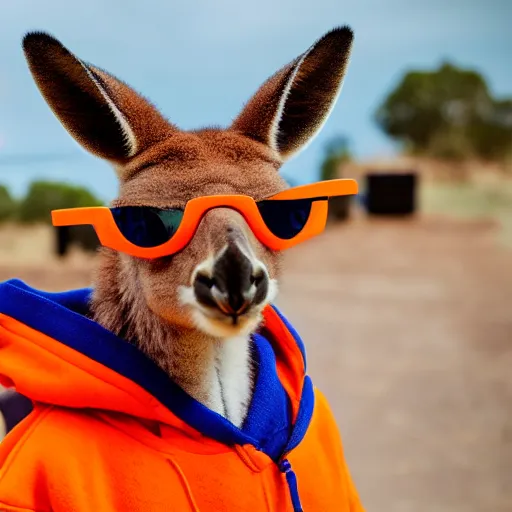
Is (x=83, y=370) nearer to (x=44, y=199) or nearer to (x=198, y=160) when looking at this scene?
(x=198, y=160)

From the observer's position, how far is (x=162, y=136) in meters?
1.71

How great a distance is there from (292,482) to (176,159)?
74cm

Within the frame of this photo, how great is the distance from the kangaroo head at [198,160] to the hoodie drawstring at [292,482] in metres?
0.36

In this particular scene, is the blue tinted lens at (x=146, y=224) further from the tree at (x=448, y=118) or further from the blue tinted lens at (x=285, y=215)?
the tree at (x=448, y=118)

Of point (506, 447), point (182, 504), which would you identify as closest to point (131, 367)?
point (182, 504)

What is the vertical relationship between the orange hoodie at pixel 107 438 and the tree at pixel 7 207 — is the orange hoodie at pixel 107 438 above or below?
below

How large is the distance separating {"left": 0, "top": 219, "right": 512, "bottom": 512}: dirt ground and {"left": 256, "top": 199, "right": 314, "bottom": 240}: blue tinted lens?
54 centimetres

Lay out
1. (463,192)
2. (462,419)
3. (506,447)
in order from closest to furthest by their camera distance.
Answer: (506,447)
(462,419)
(463,192)

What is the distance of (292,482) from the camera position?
1711 mm

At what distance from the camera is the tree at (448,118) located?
64.2 feet

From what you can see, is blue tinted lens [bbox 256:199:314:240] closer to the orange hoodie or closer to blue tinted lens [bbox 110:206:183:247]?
blue tinted lens [bbox 110:206:183:247]

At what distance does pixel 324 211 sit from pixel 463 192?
17.2m

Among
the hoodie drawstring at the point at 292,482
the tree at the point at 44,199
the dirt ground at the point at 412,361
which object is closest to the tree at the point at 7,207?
the tree at the point at 44,199

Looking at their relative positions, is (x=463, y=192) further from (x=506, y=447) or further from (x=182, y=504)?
(x=182, y=504)
